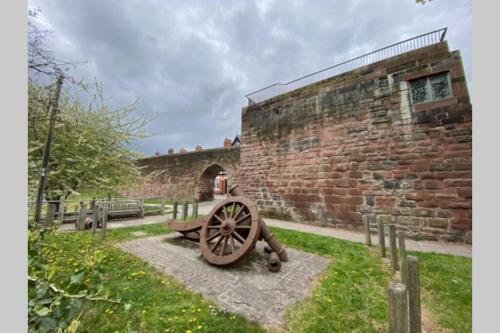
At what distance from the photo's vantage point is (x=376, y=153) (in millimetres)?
6766

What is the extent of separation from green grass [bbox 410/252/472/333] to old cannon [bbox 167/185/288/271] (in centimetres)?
219

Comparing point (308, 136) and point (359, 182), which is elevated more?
point (308, 136)

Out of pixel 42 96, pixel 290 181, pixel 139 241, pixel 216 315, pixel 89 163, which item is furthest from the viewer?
pixel 290 181

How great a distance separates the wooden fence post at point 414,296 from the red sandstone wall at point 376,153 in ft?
12.2

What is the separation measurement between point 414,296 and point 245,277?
7.63 ft

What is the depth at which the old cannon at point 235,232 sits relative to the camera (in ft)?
11.9

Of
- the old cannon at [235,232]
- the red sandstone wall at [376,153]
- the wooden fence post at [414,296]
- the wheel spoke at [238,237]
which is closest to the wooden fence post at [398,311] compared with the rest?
the wooden fence post at [414,296]

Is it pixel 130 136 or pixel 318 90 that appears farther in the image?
pixel 130 136

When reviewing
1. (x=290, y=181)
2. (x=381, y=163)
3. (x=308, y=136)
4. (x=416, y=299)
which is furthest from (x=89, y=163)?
(x=381, y=163)

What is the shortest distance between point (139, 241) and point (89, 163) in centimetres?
495

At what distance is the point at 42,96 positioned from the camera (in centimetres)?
723

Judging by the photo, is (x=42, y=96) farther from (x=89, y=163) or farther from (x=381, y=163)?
(x=381, y=163)

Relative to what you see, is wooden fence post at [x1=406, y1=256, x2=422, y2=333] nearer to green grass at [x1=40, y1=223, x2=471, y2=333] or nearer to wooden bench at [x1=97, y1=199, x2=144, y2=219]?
green grass at [x1=40, y1=223, x2=471, y2=333]

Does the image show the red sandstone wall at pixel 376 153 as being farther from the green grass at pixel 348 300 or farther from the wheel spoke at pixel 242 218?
the wheel spoke at pixel 242 218
